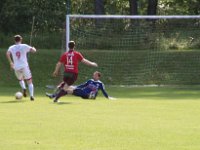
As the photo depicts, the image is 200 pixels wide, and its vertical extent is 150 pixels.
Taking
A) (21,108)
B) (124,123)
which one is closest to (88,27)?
(21,108)

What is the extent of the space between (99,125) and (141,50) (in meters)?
20.5

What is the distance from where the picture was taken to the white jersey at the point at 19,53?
22.4 meters

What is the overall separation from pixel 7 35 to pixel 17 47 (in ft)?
76.0

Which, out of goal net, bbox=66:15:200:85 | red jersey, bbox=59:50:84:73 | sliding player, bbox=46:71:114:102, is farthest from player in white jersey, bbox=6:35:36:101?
goal net, bbox=66:15:200:85

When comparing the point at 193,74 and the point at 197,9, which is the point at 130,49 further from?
the point at 197,9

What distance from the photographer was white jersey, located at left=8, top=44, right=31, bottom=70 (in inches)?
882

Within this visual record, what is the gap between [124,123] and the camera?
14.9 metres

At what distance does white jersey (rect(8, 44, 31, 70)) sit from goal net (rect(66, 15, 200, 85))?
34.2ft

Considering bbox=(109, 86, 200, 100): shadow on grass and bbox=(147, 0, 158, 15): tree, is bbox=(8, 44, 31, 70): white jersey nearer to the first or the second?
bbox=(109, 86, 200, 100): shadow on grass

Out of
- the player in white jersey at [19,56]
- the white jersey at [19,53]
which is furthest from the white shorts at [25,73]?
the white jersey at [19,53]

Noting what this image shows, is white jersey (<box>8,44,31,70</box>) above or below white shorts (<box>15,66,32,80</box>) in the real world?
above

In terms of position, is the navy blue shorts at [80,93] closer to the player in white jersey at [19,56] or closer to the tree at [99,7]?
the player in white jersey at [19,56]

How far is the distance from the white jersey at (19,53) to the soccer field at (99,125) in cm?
150

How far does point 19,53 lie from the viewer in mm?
22438
